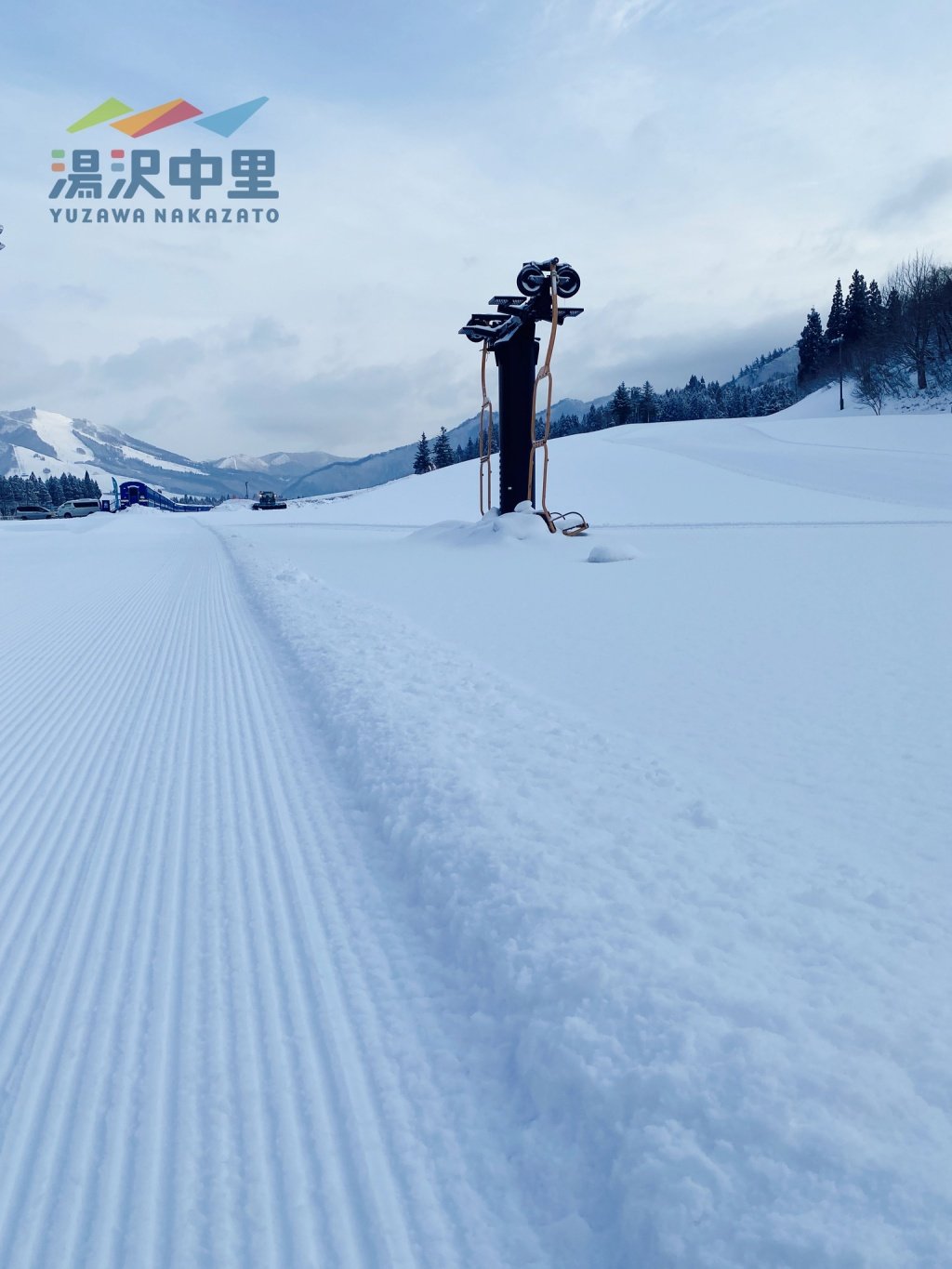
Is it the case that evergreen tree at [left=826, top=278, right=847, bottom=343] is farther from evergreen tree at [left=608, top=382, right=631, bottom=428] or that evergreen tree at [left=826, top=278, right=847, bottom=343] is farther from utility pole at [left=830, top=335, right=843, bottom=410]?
evergreen tree at [left=608, top=382, right=631, bottom=428]

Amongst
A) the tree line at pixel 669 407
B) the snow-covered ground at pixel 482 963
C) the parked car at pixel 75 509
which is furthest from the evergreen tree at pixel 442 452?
the snow-covered ground at pixel 482 963

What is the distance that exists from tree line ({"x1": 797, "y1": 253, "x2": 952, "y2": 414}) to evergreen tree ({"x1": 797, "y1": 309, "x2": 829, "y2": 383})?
7.11 meters

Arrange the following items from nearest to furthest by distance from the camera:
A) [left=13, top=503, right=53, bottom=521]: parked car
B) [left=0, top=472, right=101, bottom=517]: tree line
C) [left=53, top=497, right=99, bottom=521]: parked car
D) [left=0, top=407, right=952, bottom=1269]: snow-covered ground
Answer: [left=0, top=407, right=952, bottom=1269]: snow-covered ground, [left=53, top=497, right=99, bottom=521]: parked car, [left=13, top=503, right=53, bottom=521]: parked car, [left=0, top=472, right=101, bottom=517]: tree line

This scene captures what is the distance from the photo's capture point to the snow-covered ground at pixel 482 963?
153 cm

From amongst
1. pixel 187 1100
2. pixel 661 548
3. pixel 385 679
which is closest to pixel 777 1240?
pixel 187 1100

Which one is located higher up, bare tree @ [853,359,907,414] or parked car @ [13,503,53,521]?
bare tree @ [853,359,907,414]

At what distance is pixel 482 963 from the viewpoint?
2273 millimetres

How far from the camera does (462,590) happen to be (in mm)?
9953

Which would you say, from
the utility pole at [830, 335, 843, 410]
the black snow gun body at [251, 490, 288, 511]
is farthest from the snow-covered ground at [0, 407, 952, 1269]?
the utility pole at [830, 335, 843, 410]

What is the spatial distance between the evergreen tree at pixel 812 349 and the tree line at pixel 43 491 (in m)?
89.3

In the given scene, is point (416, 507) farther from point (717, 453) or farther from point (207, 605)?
point (207, 605)

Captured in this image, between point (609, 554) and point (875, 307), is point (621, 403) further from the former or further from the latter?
point (609, 554)

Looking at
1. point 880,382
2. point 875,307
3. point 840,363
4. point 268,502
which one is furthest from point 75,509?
point 875,307

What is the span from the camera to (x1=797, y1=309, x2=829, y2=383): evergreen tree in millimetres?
75250
